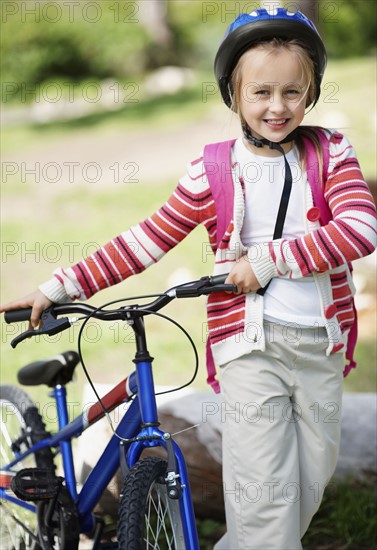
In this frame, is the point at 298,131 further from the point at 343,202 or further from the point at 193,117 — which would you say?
the point at 193,117

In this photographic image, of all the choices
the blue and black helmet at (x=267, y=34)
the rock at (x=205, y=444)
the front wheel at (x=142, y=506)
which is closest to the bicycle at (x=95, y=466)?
the front wheel at (x=142, y=506)

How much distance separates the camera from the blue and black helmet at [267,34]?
2783mm

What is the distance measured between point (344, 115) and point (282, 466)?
8521 millimetres

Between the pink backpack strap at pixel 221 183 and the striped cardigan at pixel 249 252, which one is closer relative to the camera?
the striped cardigan at pixel 249 252

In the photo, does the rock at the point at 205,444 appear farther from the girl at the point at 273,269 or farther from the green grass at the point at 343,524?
the girl at the point at 273,269

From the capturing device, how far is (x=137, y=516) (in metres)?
2.46

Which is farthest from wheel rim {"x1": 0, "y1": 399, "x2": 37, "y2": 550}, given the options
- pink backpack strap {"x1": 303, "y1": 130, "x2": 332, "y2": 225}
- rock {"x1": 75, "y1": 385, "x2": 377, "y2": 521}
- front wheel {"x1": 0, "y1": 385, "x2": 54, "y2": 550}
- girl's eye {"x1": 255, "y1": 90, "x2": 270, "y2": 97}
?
girl's eye {"x1": 255, "y1": 90, "x2": 270, "y2": 97}

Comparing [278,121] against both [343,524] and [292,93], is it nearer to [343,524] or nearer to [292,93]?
[292,93]

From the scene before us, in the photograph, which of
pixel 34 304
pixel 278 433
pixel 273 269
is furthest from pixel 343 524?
pixel 34 304

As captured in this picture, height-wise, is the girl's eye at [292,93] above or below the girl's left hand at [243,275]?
above

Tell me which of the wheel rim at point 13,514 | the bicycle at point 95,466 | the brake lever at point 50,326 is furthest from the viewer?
the wheel rim at point 13,514

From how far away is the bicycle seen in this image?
261cm

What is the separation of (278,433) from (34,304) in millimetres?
852

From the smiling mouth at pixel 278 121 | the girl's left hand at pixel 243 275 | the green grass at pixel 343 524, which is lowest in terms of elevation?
the green grass at pixel 343 524
